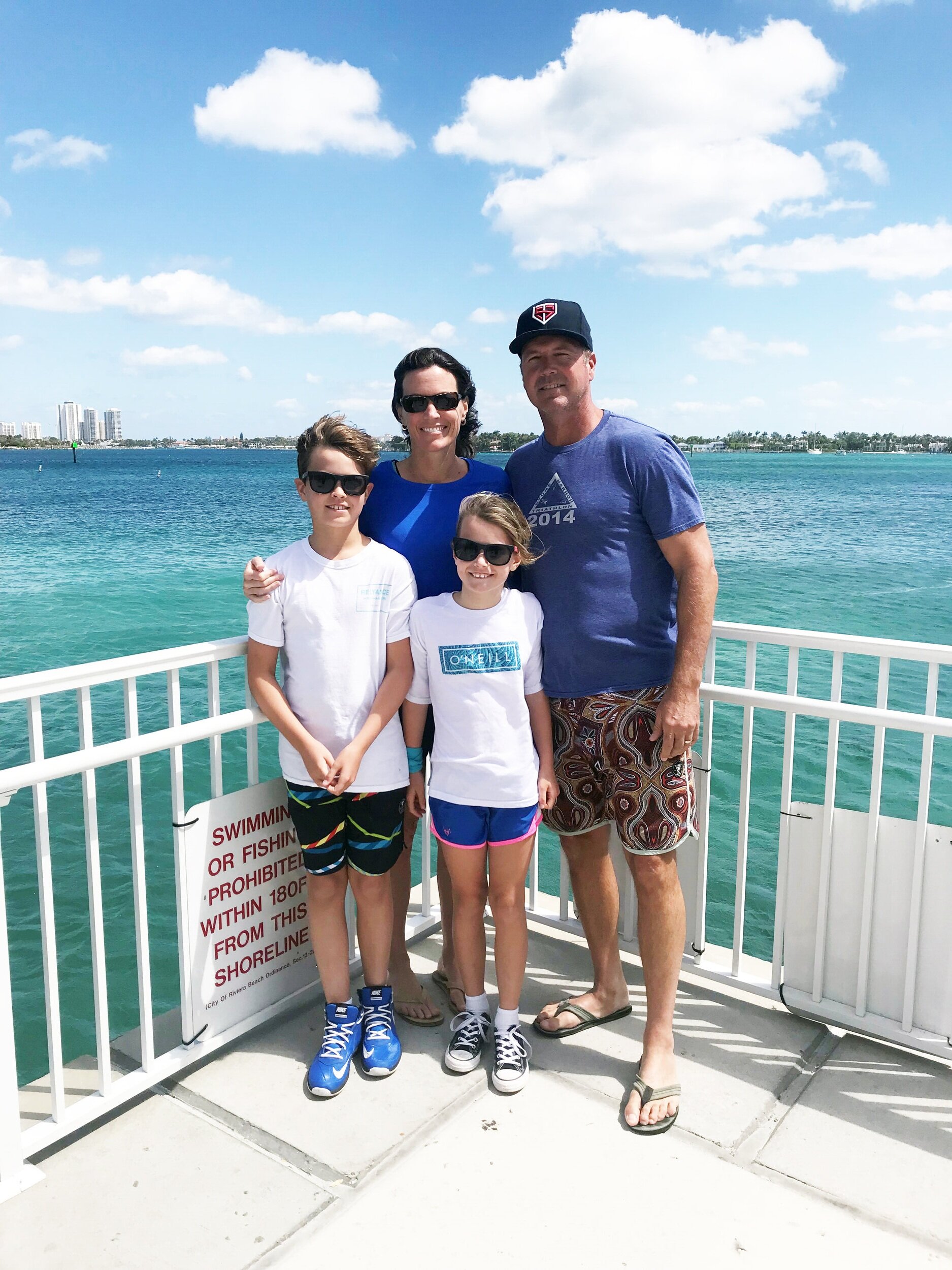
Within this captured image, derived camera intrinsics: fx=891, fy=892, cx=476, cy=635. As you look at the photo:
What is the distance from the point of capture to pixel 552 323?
252cm

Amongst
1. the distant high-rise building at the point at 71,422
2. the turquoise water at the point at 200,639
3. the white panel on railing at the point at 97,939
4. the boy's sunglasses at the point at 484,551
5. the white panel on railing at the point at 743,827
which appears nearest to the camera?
the white panel on railing at the point at 97,939

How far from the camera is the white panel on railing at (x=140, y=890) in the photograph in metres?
2.29

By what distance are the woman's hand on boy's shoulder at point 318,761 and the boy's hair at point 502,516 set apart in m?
0.69

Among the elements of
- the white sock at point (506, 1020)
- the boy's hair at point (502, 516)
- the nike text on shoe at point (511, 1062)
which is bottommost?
the nike text on shoe at point (511, 1062)

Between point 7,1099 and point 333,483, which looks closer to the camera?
point 7,1099

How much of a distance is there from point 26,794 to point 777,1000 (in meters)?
7.94

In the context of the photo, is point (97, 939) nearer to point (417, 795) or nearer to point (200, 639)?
point (417, 795)

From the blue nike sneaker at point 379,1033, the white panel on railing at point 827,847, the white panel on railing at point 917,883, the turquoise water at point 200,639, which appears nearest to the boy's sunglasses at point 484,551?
the white panel on railing at point 827,847

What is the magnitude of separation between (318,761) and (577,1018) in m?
1.17

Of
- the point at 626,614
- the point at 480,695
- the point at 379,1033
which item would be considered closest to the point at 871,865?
the point at 626,614

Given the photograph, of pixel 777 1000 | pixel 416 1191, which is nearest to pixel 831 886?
pixel 777 1000

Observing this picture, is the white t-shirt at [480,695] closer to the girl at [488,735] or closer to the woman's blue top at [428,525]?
the girl at [488,735]

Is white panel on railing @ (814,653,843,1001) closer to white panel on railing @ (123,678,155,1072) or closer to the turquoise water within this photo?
white panel on railing @ (123,678,155,1072)

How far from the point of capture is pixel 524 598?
8.33ft
